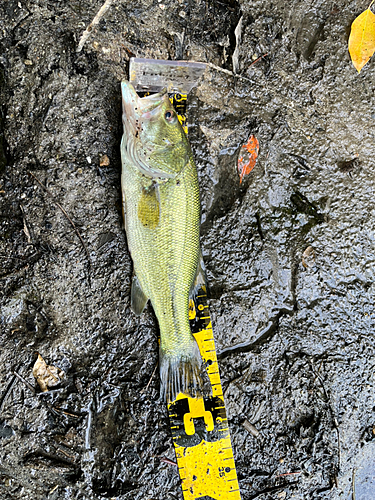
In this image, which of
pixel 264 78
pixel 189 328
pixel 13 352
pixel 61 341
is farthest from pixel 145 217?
pixel 264 78

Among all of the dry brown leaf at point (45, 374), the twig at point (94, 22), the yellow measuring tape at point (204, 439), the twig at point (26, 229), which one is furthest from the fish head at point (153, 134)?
the dry brown leaf at point (45, 374)

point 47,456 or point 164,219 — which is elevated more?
point 164,219

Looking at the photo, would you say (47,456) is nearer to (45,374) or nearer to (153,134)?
(45,374)

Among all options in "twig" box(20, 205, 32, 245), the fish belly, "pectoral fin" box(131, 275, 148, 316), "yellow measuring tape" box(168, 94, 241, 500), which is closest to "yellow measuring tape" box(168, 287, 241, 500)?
"yellow measuring tape" box(168, 94, 241, 500)

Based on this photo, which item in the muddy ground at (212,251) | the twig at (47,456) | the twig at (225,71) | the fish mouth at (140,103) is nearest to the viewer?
the fish mouth at (140,103)

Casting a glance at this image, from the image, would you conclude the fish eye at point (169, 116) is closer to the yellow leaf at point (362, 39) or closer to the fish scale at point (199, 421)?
the fish scale at point (199, 421)

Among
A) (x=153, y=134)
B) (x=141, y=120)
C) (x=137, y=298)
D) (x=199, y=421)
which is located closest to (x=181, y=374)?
(x=199, y=421)
